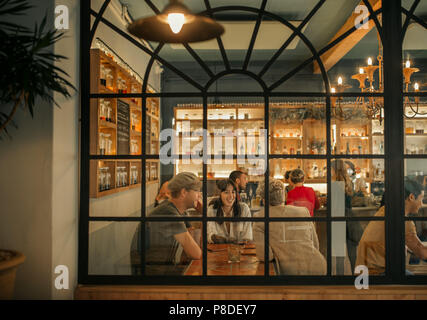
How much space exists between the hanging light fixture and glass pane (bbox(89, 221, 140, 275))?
160cm

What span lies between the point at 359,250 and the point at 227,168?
48.9 inches

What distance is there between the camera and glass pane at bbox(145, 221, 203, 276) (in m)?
2.91

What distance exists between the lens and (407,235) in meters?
2.90

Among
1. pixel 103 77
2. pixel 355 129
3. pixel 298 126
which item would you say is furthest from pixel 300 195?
pixel 103 77

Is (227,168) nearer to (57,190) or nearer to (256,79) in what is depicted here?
(256,79)

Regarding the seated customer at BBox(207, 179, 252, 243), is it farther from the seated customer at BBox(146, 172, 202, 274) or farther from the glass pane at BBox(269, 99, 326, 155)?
the glass pane at BBox(269, 99, 326, 155)

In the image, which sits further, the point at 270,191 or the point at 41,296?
the point at 270,191

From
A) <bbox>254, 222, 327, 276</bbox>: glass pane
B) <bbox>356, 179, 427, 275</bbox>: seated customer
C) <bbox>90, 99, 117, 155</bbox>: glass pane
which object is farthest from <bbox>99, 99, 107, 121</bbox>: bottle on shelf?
Result: <bbox>356, 179, 427, 275</bbox>: seated customer

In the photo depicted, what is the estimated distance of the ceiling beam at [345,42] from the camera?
2898 millimetres

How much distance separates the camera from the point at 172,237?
115 inches

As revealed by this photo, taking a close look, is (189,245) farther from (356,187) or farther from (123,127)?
(356,187)

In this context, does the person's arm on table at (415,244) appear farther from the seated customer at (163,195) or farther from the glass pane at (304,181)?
the seated customer at (163,195)

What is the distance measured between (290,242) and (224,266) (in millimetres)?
559
